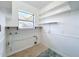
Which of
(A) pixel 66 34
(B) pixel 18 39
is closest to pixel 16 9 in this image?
(B) pixel 18 39

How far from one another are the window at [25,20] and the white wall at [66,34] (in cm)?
97

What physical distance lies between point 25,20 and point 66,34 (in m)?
1.70

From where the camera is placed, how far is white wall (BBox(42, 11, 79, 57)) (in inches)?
75.7

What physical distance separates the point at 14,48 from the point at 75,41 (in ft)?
6.30

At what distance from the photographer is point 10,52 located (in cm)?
237

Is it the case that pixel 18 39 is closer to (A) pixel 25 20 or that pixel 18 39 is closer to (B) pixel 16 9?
(A) pixel 25 20

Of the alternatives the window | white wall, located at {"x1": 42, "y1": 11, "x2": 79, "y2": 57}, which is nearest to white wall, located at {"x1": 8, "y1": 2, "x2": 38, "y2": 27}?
the window

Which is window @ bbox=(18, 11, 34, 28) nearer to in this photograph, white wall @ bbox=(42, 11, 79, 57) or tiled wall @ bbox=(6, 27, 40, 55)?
tiled wall @ bbox=(6, 27, 40, 55)

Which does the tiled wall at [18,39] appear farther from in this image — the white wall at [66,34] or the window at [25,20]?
the white wall at [66,34]

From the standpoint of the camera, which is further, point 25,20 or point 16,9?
point 25,20

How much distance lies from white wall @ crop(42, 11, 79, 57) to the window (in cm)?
97

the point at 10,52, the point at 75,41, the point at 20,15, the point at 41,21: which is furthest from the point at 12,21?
the point at 75,41

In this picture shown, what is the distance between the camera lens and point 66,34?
2.21 metres

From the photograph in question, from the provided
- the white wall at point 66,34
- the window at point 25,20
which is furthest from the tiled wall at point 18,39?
the white wall at point 66,34
